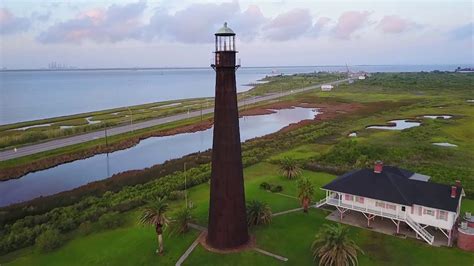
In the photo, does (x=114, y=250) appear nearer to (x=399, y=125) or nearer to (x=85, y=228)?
(x=85, y=228)

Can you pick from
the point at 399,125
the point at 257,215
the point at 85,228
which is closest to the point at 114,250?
the point at 85,228

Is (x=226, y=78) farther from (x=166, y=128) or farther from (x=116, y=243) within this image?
(x=166, y=128)

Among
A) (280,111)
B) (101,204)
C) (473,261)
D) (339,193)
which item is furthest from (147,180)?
(280,111)

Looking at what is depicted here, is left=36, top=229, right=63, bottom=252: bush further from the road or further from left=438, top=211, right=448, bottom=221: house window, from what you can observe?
the road

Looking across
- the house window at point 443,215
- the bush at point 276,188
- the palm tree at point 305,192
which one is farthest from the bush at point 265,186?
the house window at point 443,215

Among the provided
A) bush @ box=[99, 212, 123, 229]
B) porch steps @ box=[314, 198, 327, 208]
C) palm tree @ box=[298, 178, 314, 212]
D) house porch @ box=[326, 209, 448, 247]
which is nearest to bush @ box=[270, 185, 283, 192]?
porch steps @ box=[314, 198, 327, 208]

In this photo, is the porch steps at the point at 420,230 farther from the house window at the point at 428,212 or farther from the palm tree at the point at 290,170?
the palm tree at the point at 290,170

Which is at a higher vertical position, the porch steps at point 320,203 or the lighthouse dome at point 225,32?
the lighthouse dome at point 225,32
